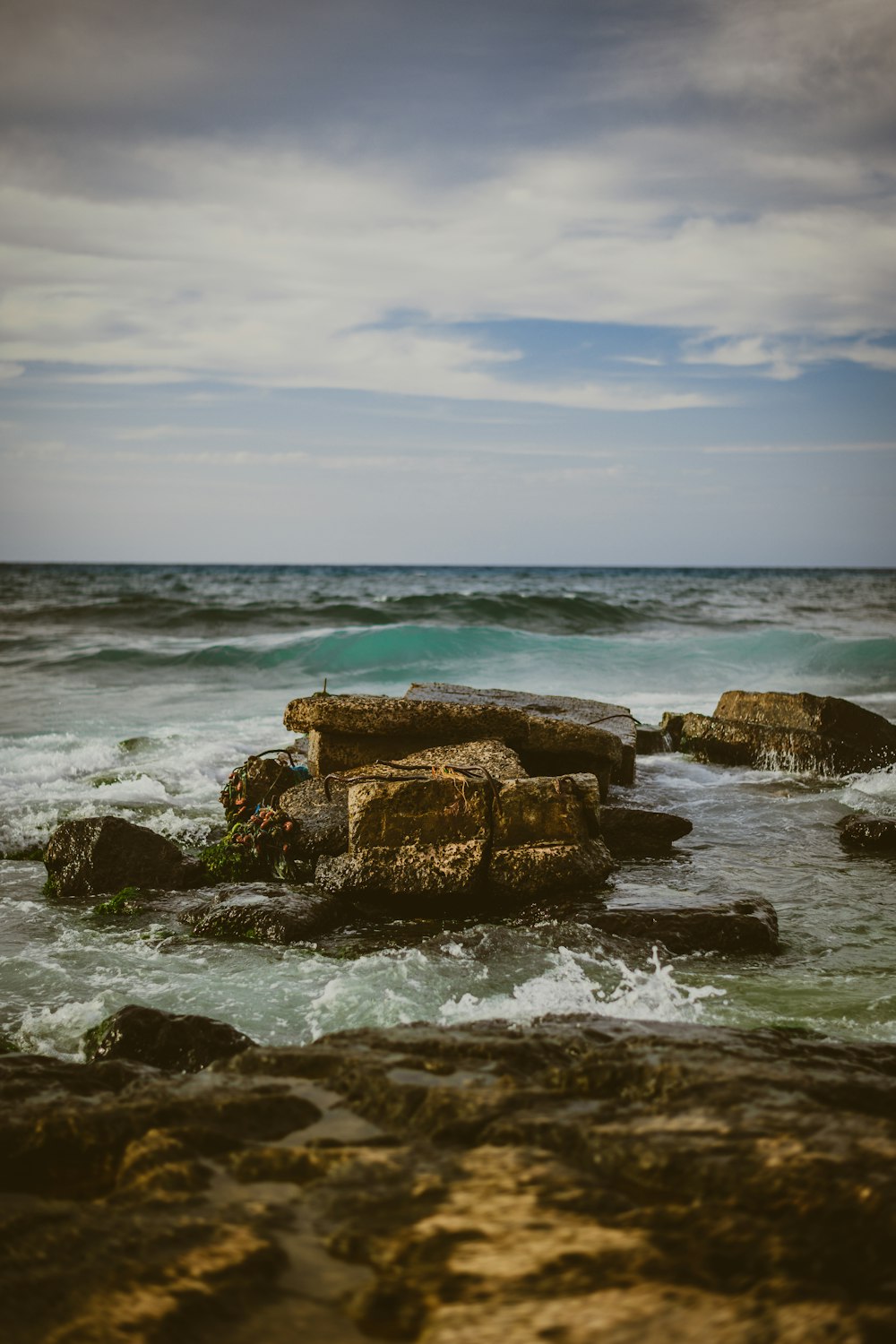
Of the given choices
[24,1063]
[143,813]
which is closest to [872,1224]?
[24,1063]

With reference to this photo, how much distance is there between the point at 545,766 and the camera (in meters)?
7.70

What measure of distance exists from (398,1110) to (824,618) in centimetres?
3736

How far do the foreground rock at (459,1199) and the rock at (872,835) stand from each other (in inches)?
190

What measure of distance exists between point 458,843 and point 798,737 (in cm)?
561

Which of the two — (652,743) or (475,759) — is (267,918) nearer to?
(475,759)

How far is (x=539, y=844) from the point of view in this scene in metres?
5.77

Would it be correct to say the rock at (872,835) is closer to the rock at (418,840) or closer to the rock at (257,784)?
the rock at (418,840)

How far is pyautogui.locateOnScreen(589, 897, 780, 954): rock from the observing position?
16.4ft

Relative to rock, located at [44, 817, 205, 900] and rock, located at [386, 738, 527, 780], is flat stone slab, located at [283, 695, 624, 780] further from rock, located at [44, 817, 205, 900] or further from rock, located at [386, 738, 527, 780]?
rock, located at [44, 817, 205, 900]

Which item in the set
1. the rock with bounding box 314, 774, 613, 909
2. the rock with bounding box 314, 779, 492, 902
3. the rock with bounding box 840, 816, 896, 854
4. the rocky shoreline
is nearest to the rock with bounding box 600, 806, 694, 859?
the rock with bounding box 314, 774, 613, 909

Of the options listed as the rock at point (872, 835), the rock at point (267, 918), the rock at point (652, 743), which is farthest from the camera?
the rock at point (652, 743)

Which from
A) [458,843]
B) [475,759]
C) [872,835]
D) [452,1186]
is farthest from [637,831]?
[452,1186]

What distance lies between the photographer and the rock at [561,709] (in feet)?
26.1

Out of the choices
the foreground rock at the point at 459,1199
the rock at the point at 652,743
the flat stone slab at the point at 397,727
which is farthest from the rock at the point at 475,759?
the rock at the point at 652,743
